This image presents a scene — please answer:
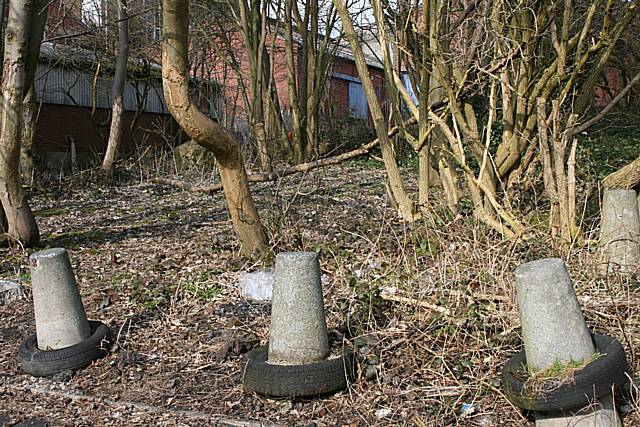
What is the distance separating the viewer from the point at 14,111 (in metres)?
8.45

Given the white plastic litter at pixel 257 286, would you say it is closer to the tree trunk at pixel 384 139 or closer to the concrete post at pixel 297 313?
the concrete post at pixel 297 313

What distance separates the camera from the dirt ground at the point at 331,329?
439cm

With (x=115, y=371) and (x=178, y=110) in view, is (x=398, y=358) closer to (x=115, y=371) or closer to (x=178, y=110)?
(x=115, y=371)

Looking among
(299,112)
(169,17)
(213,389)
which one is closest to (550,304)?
(213,389)

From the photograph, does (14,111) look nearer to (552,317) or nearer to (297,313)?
(297,313)

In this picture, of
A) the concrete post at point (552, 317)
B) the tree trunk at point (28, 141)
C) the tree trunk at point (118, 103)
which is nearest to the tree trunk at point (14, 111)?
the tree trunk at point (28, 141)

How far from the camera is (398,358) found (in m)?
4.81

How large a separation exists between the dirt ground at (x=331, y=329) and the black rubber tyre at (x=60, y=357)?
0.23ft

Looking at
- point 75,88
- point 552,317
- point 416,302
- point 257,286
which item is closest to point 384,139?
point 257,286

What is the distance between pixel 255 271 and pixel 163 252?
1712 millimetres

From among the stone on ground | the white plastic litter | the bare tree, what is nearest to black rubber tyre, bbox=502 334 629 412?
the bare tree

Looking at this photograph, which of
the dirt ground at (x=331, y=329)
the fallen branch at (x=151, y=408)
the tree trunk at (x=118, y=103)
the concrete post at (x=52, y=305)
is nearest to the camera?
the fallen branch at (x=151, y=408)

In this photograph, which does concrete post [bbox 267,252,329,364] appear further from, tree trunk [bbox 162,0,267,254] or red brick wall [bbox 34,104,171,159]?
red brick wall [bbox 34,104,171,159]

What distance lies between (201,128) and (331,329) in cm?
252
